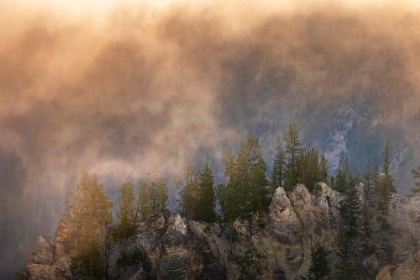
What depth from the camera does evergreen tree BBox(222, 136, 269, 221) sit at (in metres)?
138

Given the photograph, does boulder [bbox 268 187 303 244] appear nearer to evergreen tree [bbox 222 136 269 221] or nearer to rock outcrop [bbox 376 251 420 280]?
evergreen tree [bbox 222 136 269 221]

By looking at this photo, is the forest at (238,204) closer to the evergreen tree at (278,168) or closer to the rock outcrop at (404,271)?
the evergreen tree at (278,168)

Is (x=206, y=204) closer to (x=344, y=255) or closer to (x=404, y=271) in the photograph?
(x=344, y=255)

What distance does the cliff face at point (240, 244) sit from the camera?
12769cm

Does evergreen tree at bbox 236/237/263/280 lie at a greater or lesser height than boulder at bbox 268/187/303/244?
lesser

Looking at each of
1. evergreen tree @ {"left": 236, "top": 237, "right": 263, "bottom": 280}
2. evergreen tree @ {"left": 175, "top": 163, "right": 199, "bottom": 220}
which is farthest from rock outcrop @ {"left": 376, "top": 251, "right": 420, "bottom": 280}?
evergreen tree @ {"left": 175, "top": 163, "right": 199, "bottom": 220}

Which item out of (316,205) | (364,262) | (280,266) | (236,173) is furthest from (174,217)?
(364,262)

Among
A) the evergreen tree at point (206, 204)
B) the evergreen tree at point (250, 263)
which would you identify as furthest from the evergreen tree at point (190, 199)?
the evergreen tree at point (250, 263)

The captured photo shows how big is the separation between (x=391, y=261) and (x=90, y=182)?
84.8 metres

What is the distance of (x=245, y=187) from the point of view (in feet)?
459

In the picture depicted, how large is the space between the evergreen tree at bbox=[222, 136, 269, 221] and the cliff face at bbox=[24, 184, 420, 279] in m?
3.39

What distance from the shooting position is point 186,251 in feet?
427

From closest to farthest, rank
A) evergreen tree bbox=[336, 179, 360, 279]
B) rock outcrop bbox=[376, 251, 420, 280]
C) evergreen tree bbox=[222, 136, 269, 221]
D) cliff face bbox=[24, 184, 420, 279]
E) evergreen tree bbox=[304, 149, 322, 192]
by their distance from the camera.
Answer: rock outcrop bbox=[376, 251, 420, 280], evergreen tree bbox=[336, 179, 360, 279], cliff face bbox=[24, 184, 420, 279], evergreen tree bbox=[222, 136, 269, 221], evergreen tree bbox=[304, 149, 322, 192]

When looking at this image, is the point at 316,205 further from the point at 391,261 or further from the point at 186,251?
the point at 186,251
